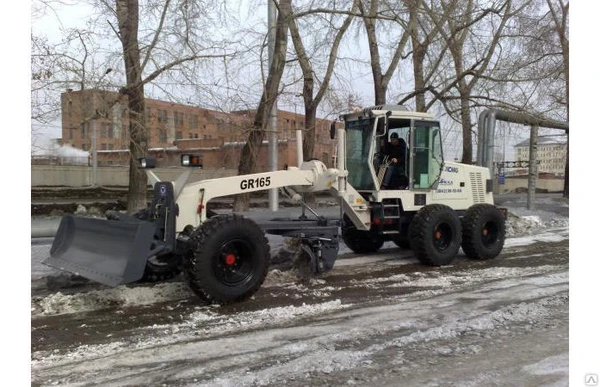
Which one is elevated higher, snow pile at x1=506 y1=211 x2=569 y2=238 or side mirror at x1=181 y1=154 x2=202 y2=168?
side mirror at x1=181 y1=154 x2=202 y2=168

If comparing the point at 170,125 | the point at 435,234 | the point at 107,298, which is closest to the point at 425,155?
the point at 435,234

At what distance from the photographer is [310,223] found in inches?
307

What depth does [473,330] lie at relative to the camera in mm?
5359

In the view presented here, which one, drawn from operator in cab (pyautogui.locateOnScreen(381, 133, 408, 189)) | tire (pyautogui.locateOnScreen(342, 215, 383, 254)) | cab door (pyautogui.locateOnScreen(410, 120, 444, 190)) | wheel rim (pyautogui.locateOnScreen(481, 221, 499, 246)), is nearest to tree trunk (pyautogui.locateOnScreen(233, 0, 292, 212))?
tire (pyautogui.locateOnScreen(342, 215, 383, 254))

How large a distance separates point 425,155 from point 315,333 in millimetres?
4960

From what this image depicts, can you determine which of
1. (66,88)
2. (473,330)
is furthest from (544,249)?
(66,88)

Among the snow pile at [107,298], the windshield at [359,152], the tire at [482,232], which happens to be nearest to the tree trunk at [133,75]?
the windshield at [359,152]

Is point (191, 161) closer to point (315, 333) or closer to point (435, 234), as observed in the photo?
point (315, 333)

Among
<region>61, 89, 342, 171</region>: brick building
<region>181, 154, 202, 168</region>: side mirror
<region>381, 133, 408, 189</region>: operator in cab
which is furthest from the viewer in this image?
<region>61, 89, 342, 171</region>: brick building

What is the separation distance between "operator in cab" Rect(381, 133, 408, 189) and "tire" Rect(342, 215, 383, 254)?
1382 millimetres

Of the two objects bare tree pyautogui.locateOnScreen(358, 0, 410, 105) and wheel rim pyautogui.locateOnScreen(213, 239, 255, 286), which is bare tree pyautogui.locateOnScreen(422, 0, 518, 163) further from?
wheel rim pyautogui.locateOnScreen(213, 239, 255, 286)

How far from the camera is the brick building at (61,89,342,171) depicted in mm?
10766

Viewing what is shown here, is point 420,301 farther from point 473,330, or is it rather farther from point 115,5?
point 115,5

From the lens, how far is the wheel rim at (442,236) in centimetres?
908
